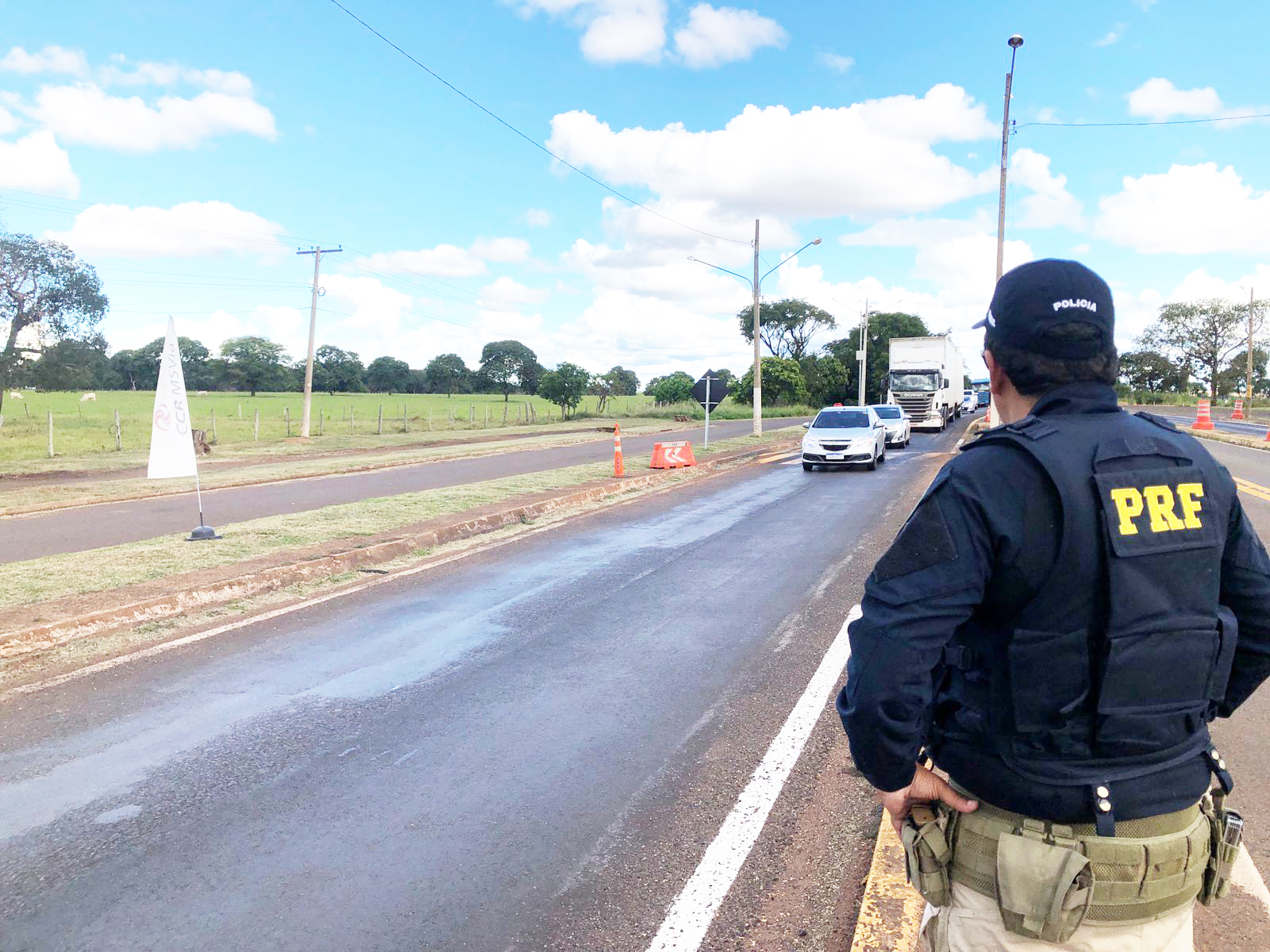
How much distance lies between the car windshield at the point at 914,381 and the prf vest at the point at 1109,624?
3853 cm

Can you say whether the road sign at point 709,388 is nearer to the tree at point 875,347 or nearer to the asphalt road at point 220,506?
the asphalt road at point 220,506

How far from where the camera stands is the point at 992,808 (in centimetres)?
182

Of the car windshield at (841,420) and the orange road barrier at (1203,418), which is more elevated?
the orange road barrier at (1203,418)

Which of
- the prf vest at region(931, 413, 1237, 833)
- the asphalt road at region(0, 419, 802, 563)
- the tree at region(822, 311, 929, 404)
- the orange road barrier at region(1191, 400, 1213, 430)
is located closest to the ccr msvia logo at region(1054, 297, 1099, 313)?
the prf vest at region(931, 413, 1237, 833)

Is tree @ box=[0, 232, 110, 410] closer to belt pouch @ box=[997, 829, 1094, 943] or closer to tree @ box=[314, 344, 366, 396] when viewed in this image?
belt pouch @ box=[997, 829, 1094, 943]

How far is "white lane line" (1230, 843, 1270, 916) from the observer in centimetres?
311

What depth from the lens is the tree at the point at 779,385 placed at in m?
73.6

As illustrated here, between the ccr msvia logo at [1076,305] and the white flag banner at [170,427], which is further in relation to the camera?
the white flag banner at [170,427]

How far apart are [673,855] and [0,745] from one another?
12.0 ft

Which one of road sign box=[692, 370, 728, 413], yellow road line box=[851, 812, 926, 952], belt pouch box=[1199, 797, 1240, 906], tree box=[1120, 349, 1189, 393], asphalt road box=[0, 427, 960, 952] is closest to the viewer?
belt pouch box=[1199, 797, 1240, 906]

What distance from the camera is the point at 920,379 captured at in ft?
127

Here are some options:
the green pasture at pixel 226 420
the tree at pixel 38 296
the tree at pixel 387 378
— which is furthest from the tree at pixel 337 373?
the tree at pixel 38 296

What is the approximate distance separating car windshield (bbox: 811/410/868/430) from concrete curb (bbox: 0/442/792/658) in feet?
28.7

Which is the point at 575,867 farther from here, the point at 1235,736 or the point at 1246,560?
the point at 1235,736
